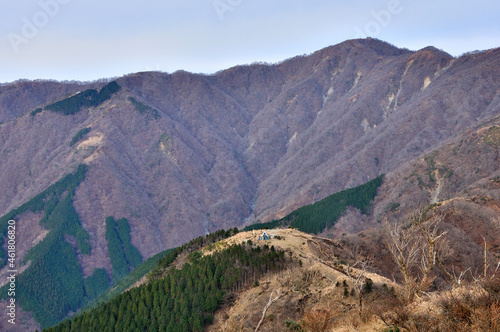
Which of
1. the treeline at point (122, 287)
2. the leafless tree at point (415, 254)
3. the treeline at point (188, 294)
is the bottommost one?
the treeline at point (122, 287)

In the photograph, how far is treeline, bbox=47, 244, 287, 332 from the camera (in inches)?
2616

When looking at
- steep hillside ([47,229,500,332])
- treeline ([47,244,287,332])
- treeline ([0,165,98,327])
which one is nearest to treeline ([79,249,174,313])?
treeline ([0,165,98,327])

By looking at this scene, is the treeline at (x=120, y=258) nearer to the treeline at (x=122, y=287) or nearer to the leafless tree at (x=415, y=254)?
the treeline at (x=122, y=287)

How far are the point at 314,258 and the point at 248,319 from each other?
59.4ft

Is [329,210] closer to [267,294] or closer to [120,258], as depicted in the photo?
[120,258]

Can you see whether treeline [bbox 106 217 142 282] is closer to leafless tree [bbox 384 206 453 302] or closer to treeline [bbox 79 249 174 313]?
→ treeline [bbox 79 249 174 313]

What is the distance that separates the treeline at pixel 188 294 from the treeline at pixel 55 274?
8543cm

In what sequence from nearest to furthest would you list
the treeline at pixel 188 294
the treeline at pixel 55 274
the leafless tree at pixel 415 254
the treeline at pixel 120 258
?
the leafless tree at pixel 415 254
the treeline at pixel 188 294
the treeline at pixel 55 274
the treeline at pixel 120 258

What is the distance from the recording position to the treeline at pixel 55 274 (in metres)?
152

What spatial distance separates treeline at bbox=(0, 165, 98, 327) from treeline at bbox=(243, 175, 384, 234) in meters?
70.2

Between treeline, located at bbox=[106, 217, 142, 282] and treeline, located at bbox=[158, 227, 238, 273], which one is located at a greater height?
treeline, located at bbox=[158, 227, 238, 273]

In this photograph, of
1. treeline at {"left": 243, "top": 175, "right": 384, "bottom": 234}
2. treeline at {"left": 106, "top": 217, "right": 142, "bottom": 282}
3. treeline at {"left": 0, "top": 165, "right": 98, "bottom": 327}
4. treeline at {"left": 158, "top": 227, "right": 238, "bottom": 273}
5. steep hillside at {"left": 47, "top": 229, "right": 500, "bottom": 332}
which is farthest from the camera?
treeline at {"left": 106, "top": 217, "right": 142, "bottom": 282}

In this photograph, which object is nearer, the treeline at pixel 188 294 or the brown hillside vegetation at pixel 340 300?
the brown hillside vegetation at pixel 340 300

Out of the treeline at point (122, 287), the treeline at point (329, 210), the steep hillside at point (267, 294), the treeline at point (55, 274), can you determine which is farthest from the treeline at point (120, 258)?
the steep hillside at point (267, 294)
